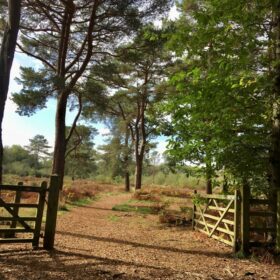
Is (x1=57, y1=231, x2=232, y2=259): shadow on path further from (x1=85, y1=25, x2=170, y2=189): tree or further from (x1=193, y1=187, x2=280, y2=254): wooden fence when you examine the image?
(x1=85, y1=25, x2=170, y2=189): tree

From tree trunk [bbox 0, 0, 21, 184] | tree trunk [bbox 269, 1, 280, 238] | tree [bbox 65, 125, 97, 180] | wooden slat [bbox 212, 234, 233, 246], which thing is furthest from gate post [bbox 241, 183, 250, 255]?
tree [bbox 65, 125, 97, 180]

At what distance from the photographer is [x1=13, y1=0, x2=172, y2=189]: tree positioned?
16172 millimetres

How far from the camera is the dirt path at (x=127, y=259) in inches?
237

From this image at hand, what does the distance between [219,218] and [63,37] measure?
1299 centimetres

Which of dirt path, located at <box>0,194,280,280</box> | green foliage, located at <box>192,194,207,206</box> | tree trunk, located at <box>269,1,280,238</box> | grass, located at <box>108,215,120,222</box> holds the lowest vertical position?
dirt path, located at <box>0,194,280,280</box>

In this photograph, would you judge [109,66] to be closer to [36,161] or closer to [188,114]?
[188,114]

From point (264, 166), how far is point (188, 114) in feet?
7.20

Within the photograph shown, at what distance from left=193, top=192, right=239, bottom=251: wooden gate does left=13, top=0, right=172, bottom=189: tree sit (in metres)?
8.86

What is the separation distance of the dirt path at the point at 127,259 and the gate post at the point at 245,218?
1.48ft

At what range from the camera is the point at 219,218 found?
389 inches

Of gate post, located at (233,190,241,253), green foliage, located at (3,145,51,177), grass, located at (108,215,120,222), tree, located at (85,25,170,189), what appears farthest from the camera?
green foliage, located at (3,145,51,177)

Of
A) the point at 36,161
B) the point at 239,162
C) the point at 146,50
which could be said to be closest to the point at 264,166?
the point at 239,162

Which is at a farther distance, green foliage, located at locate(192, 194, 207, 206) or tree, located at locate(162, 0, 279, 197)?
green foliage, located at locate(192, 194, 207, 206)

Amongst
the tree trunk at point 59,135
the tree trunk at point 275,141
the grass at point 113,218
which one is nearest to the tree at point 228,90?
the tree trunk at point 275,141
